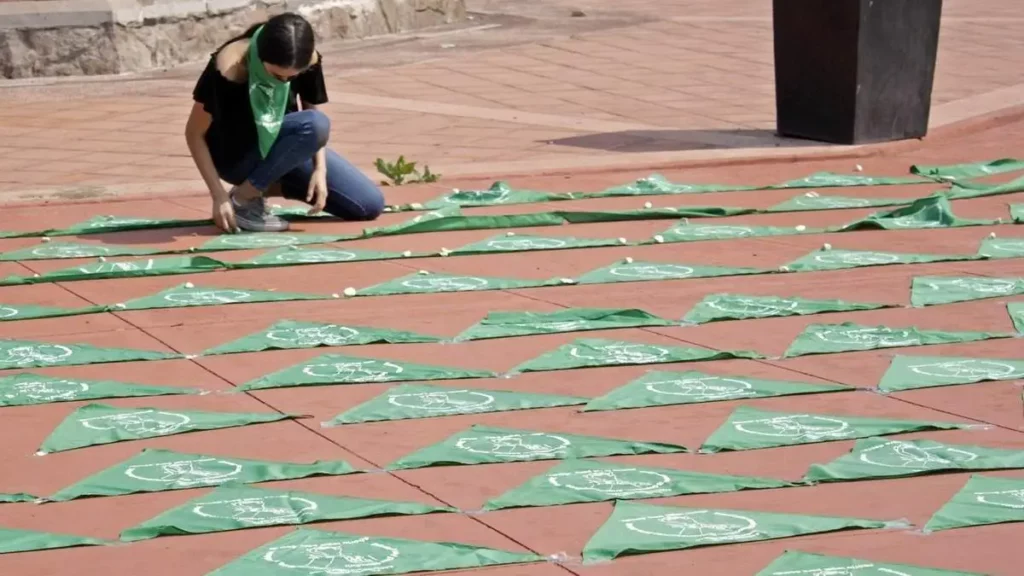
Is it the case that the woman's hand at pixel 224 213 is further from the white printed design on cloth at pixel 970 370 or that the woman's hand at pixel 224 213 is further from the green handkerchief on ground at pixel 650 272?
the white printed design on cloth at pixel 970 370

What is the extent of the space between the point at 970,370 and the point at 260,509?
7.08ft

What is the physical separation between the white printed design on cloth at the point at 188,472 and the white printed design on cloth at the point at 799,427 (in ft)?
4.23

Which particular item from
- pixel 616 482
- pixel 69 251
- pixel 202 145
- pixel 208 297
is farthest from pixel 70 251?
pixel 616 482

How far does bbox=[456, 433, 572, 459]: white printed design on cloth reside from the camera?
3.96 meters

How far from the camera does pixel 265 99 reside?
20.7ft

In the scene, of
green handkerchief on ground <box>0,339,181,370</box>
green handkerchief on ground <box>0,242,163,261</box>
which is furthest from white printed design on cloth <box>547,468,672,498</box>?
green handkerchief on ground <box>0,242,163,261</box>

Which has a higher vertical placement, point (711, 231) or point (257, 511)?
point (257, 511)

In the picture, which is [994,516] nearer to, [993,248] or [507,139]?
[993,248]

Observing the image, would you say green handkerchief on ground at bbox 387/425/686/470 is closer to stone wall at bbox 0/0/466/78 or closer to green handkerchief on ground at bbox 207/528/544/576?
green handkerchief on ground at bbox 207/528/544/576

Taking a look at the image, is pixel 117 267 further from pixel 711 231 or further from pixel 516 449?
pixel 516 449

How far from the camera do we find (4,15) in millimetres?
10859

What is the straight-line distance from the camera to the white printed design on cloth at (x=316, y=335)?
5.02 meters

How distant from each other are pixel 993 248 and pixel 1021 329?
1233 millimetres

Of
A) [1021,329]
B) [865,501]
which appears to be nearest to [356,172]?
[1021,329]
